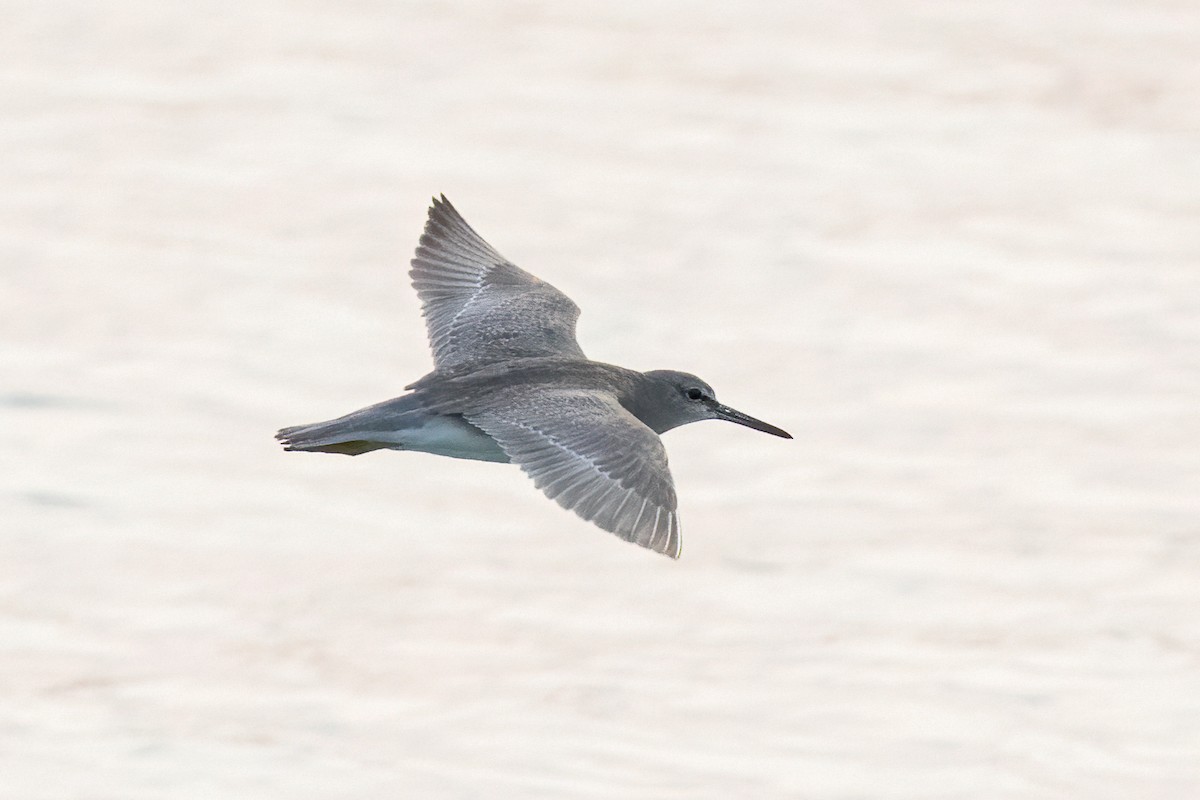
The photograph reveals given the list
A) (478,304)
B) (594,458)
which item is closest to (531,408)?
(594,458)

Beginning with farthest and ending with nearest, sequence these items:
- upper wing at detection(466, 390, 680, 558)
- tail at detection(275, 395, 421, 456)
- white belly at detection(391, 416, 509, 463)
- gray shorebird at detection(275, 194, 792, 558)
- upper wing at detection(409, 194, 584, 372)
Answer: upper wing at detection(409, 194, 584, 372) → white belly at detection(391, 416, 509, 463) → tail at detection(275, 395, 421, 456) → gray shorebird at detection(275, 194, 792, 558) → upper wing at detection(466, 390, 680, 558)

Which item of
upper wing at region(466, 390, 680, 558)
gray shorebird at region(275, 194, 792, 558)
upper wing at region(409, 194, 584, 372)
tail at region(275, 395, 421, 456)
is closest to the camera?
upper wing at region(466, 390, 680, 558)

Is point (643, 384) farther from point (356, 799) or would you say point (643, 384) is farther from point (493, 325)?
point (356, 799)

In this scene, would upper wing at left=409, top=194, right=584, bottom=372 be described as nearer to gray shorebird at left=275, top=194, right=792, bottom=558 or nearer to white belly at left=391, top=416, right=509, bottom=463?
gray shorebird at left=275, top=194, right=792, bottom=558

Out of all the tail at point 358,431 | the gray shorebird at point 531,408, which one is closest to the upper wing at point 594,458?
the gray shorebird at point 531,408

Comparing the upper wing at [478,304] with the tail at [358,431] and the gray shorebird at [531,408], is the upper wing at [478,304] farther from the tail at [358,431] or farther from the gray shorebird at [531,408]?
the tail at [358,431]

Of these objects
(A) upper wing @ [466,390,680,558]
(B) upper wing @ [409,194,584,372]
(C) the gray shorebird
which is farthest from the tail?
(B) upper wing @ [409,194,584,372]

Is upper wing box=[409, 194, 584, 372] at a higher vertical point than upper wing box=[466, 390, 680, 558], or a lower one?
higher
